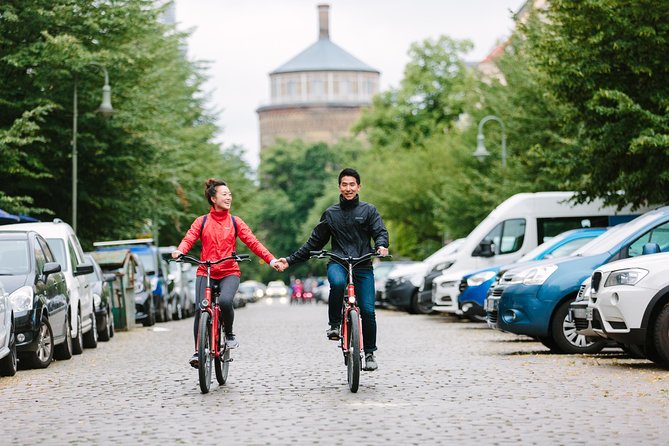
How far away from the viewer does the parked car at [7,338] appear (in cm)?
1532

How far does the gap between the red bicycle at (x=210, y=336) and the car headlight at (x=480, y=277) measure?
41.4 ft

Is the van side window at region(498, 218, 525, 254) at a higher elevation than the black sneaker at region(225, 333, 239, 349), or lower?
higher

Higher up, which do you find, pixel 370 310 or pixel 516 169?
pixel 516 169

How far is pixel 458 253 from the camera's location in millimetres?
31875

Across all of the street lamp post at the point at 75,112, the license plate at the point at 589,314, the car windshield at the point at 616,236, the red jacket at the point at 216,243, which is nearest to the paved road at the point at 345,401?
the license plate at the point at 589,314

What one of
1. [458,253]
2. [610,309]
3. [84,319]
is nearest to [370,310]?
[610,309]

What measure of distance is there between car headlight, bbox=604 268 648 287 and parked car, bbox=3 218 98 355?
7.37 meters

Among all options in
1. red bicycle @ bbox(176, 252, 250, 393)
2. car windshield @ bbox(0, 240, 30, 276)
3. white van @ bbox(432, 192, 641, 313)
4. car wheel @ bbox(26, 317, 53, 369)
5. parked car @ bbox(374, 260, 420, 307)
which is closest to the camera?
red bicycle @ bbox(176, 252, 250, 393)

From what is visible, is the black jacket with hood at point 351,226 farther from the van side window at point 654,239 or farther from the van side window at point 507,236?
the van side window at point 507,236

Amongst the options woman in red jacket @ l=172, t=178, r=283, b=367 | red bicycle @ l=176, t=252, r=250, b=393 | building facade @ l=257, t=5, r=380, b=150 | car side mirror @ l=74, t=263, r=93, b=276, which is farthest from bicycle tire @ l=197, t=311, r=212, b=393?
building facade @ l=257, t=5, r=380, b=150

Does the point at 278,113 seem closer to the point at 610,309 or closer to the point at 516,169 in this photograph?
the point at 516,169

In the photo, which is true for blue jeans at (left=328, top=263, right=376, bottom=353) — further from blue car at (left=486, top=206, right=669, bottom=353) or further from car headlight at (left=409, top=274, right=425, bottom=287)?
car headlight at (left=409, top=274, right=425, bottom=287)

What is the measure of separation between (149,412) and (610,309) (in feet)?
18.8

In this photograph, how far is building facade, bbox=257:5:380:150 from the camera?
169m
